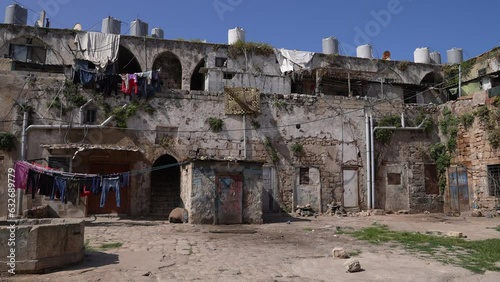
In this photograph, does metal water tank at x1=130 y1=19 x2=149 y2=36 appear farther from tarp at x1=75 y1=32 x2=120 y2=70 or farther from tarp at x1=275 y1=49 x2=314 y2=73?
tarp at x1=275 y1=49 x2=314 y2=73

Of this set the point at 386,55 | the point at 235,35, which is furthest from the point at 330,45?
the point at 235,35

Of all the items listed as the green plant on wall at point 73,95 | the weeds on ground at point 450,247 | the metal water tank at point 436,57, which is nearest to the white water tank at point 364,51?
the metal water tank at point 436,57

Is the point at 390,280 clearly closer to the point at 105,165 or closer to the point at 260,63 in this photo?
the point at 105,165

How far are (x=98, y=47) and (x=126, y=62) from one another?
2.05m

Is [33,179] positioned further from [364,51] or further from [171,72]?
[364,51]

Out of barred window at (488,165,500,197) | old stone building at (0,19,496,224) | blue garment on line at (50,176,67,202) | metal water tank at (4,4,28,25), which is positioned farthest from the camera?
metal water tank at (4,4,28,25)

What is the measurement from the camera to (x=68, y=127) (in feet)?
55.9

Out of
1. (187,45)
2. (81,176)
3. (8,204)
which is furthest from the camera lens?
(187,45)

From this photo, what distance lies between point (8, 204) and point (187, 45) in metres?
12.4

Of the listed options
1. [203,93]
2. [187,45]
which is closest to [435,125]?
[203,93]

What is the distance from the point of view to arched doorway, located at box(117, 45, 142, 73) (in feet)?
75.4

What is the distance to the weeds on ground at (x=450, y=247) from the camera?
7816 millimetres

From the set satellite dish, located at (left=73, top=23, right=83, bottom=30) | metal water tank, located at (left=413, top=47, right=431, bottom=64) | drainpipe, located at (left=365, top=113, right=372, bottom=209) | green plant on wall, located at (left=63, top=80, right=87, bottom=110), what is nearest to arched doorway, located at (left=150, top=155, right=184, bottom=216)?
green plant on wall, located at (left=63, top=80, right=87, bottom=110)

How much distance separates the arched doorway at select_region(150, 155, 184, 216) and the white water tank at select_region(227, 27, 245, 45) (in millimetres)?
10139
